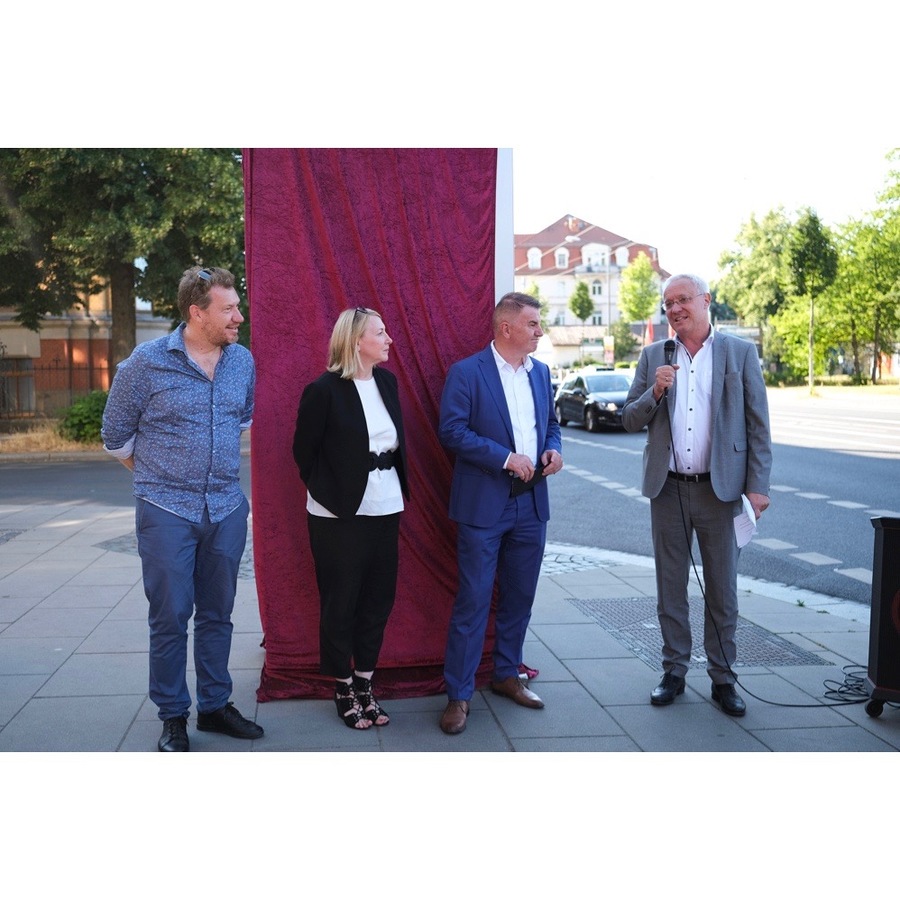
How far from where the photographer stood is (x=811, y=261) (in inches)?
1742

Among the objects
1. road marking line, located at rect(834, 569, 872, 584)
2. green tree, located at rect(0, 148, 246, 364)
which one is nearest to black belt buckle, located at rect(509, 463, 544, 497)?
road marking line, located at rect(834, 569, 872, 584)

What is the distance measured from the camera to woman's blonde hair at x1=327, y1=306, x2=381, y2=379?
14.8ft

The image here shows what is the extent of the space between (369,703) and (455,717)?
41 centimetres

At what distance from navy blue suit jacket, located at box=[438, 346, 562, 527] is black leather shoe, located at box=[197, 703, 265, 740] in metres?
1.33

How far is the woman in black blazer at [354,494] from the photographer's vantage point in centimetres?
447

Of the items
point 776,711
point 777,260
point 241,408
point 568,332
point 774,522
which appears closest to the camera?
point 241,408

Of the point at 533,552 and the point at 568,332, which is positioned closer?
the point at 533,552

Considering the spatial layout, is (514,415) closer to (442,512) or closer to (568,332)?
Answer: (442,512)

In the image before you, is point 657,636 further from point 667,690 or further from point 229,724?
point 229,724

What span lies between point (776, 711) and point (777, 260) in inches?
2377

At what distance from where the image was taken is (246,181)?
4898mm

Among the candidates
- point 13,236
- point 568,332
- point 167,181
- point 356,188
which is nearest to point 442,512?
point 356,188

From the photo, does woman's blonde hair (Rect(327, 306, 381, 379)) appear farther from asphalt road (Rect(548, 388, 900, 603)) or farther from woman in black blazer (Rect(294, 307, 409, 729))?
asphalt road (Rect(548, 388, 900, 603))

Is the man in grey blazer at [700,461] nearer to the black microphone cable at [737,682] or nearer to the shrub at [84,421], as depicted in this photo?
the black microphone cable at [737,682]
